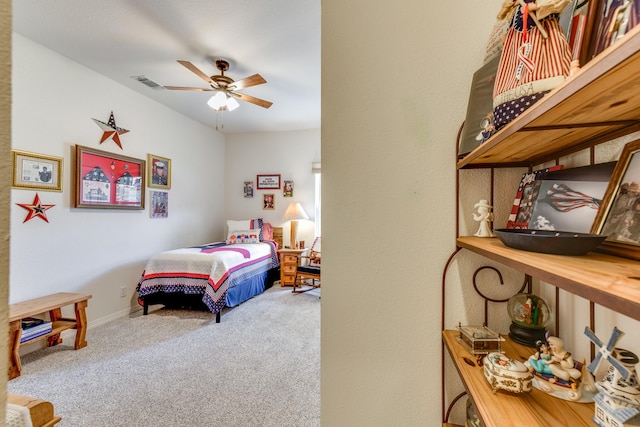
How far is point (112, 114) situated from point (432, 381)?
3.98m

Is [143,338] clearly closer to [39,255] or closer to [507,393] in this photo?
[39,255]

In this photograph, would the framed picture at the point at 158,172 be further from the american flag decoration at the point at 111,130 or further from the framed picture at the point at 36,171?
the framed picture at the point at 36,171

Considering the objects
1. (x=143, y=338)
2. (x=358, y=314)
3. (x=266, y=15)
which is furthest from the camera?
(x=143, y=338)

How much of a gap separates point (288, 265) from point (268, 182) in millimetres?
1663

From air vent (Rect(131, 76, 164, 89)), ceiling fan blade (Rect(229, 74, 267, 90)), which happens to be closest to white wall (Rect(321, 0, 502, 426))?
ceiling fan blade (Rect(229, 74, 267, 90))

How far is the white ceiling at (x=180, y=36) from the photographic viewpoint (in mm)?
2088

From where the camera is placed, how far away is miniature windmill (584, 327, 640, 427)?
44 centimetres

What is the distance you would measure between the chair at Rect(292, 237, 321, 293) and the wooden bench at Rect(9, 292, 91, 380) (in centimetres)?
246

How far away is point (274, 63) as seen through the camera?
289cm

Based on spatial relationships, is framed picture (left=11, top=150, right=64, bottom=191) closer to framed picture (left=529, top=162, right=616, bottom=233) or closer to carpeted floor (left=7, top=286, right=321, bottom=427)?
carpeted floor (left=7, top=286, right=321, bottom=427)


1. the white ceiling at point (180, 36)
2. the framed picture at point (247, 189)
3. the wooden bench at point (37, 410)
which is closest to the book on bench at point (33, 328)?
the wooden bench at point (37, 410)

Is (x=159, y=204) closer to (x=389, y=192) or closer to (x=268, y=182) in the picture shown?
(x=268, y=182)

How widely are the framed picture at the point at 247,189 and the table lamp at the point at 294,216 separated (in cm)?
86

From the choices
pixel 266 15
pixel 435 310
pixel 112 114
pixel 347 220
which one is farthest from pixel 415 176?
pixel 112 114
